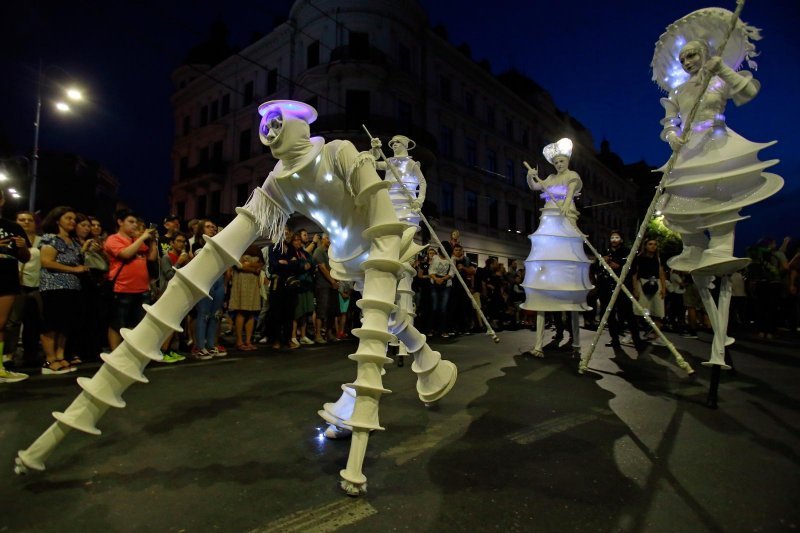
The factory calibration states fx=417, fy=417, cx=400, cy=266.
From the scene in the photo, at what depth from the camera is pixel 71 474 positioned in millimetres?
2109

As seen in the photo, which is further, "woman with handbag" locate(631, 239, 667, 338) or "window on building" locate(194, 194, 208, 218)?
"window on building" locate(194, 194, 208, 218)

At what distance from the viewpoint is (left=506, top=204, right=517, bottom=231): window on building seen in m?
33.5

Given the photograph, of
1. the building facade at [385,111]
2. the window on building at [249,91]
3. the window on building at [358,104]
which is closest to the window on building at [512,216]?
the building facade at [385,111]

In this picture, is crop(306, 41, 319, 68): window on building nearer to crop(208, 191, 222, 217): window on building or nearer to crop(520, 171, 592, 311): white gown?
crop(208, 191, 222, 217): window on building

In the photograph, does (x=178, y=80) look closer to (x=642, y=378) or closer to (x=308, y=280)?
(x=308, y=280)

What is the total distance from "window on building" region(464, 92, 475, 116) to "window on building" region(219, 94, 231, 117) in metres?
17.3

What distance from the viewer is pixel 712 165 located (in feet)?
11.0

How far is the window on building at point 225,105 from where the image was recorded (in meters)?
30.6

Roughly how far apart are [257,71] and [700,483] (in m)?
32.0

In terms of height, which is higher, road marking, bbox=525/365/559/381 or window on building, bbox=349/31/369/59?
window on building, bbox=349/31/369/59

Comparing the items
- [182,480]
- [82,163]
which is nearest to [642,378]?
[182,480]

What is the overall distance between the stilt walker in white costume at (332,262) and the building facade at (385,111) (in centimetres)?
1922

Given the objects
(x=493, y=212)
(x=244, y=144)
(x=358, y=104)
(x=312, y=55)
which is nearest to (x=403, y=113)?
(x=358, y=104)

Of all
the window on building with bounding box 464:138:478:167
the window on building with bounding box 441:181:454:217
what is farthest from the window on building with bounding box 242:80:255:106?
the window on building with bounding box 464:138:478:167
